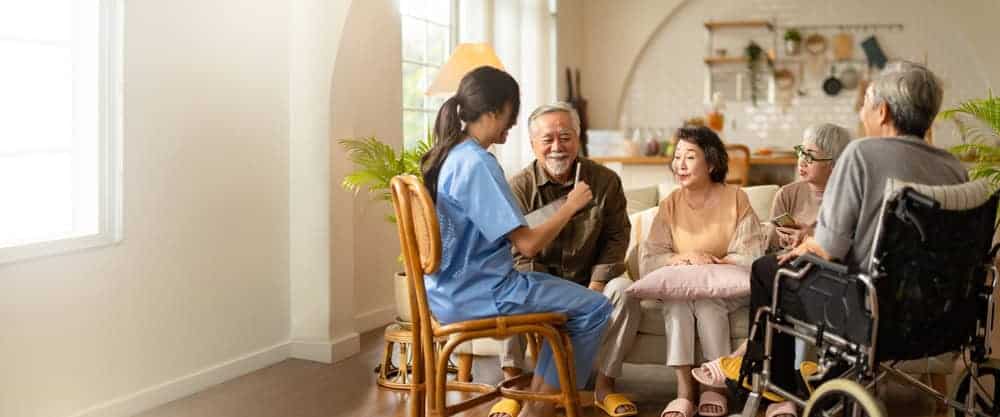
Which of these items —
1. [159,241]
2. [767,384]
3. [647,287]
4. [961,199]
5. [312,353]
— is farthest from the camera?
[312,353]

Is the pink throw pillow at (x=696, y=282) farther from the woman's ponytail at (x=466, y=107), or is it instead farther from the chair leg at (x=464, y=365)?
the woman's ponytail at (x=466, y=107)

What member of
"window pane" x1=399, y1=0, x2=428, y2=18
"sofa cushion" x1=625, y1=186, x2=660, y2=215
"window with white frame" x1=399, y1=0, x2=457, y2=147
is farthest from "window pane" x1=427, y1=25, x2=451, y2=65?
"sofa cushion" x1=625, y1=186, x2=660, y2=215

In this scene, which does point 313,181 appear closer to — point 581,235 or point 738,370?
point 581,235

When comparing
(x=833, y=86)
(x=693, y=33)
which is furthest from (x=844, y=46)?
(x=693, y=33)

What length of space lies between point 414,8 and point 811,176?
3157 mm

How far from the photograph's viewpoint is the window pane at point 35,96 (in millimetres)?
3504

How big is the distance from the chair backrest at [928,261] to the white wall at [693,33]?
611 cm

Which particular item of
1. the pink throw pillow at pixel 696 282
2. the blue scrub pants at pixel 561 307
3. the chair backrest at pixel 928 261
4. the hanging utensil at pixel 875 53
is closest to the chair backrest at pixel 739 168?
the hanging utensil at pixel 875 53

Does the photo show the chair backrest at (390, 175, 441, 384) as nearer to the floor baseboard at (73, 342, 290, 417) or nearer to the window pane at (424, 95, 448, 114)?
the floor baseboard at (73, 342, 290, 417)

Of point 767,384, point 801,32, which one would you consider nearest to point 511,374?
point 767,384

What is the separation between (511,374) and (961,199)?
71.6 inches

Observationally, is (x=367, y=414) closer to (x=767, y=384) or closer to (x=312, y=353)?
(x=312, y=353)

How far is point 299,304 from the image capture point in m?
4.91

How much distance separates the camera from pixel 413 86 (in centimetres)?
636
